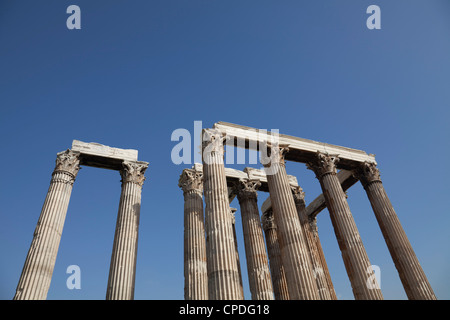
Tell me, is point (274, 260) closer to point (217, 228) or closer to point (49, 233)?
point (217, 228)

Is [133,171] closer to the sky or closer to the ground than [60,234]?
closer to the sky

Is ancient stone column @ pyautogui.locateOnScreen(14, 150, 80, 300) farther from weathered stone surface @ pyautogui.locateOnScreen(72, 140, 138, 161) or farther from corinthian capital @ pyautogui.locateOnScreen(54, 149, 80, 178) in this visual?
weathered stone surface @ pyautogui.locateOnScreen(72, 140, 138, 161)

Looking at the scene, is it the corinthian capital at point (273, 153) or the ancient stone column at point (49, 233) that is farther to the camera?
the corinthian capital at point (273, 153)

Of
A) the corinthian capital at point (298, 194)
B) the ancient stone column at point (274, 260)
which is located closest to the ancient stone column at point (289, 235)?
the corinthian capital at point (298, 194)

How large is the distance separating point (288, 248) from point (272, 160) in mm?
6625

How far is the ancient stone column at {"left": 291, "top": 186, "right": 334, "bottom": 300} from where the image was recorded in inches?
841

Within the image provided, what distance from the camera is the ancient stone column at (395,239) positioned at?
20562 mm

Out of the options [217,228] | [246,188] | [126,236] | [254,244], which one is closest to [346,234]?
[254,244]

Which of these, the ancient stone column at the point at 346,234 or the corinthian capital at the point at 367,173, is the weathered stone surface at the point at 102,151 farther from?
the corinthian capital at the point at 367,173

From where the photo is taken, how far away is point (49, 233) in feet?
64.0

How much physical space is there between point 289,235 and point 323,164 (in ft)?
26.2

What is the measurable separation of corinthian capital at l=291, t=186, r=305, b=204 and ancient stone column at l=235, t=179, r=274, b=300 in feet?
11.1
